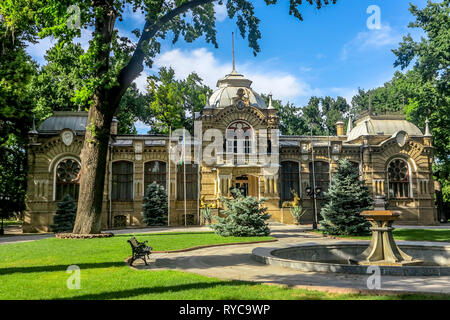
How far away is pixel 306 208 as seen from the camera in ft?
102

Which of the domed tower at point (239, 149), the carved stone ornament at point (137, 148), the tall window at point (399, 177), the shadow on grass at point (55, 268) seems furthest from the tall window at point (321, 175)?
the shadow on grass at point (55, 268)

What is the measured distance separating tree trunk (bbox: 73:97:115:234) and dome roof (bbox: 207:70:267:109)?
16.2 m

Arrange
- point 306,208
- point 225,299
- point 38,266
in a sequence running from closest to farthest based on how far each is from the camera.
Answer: point 225,299, point 38,266, point 306,208

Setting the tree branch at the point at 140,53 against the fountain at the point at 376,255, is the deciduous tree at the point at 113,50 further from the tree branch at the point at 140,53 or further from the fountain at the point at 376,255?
the fountain at the point at 376,255

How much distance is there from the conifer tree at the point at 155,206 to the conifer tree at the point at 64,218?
5608 millimetres

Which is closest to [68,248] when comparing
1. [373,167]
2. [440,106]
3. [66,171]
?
[66,171]

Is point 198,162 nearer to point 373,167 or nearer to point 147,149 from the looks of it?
point 147,149

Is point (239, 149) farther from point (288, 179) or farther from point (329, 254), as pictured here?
point (329, 254)

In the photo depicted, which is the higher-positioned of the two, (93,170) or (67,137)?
(67,137)

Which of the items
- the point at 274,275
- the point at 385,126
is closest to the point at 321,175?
the point at 385,126

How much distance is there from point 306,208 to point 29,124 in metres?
25.0

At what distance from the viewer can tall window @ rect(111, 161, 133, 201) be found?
30147 mm

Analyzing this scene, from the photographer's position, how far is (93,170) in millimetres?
16688

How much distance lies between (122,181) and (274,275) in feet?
77.2
